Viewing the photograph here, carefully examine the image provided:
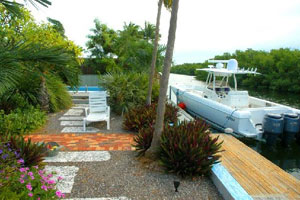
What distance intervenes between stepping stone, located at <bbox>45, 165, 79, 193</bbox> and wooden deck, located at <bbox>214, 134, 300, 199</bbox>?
2732 mm

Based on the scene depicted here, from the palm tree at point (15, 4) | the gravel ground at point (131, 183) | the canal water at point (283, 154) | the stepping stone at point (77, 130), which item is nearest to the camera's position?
the palm tree at point (15, 4)

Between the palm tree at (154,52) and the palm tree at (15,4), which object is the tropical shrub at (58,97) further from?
the palm tree at (15,4)

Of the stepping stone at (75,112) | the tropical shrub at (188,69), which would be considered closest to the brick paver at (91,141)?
the stepping stone at (75,112)

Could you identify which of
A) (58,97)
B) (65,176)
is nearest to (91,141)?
(65,176)

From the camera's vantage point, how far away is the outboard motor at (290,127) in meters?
6.93

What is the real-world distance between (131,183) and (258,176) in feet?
7.53

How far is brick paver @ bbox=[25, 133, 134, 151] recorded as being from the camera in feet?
15.7

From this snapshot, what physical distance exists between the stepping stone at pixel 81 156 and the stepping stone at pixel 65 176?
0.31 m

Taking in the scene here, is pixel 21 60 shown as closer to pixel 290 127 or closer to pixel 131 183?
pixel 131 183

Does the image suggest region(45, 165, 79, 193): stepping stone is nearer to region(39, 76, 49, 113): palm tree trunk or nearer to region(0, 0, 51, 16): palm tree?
region(0, 0, 51, 16): palm tree

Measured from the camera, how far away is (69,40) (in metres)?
8.55

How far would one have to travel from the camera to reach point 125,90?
812 centimetres

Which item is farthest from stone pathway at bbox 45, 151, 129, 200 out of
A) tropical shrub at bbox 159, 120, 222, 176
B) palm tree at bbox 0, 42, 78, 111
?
palm tree at bbox 0, 42, 78, 111

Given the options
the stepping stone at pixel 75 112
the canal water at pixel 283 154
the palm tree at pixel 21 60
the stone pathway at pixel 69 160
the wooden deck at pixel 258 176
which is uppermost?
the palm tree at pixel 21 60
